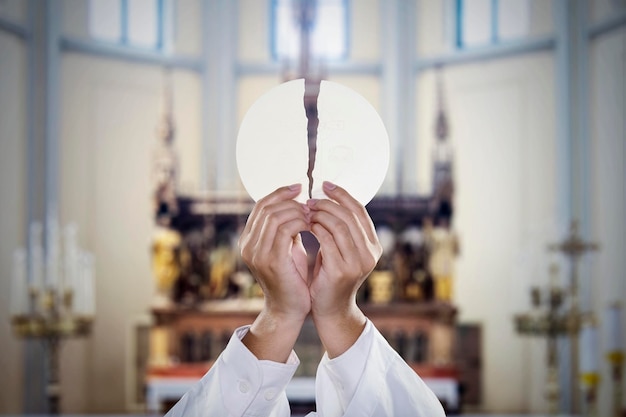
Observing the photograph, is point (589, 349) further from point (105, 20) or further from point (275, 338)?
point (105, 20)

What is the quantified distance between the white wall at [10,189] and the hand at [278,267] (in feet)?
20.4

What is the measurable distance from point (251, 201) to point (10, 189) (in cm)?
213

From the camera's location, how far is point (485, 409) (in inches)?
331

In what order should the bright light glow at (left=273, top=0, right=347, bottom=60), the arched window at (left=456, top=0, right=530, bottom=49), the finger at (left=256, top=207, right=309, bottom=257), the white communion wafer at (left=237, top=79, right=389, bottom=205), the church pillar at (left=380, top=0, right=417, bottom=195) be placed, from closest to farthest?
the finger at (left=256, top=207, right=309, bottom=257) < the white communion wafer at (left=237, top=79, right=389, bottom=205) < the arched window at (left=456, top=0, right=530, bottom=49) < the church pillar at (left=380, top=0, right=417, bottom=195) < the bright light glow at (left=273, top=0, right=347, bottom=60)

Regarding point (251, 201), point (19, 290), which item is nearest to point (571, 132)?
point (251, 201)

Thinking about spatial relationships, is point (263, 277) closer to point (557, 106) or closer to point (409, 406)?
point (409, 406)

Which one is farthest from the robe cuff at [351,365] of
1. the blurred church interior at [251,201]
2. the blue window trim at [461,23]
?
the blue window trim at [461,23]

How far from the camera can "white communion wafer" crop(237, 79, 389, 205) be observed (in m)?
1.37

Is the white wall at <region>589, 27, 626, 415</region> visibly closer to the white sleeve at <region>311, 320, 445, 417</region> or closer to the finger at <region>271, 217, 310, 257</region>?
the white sleeve at <region>311, 320, 445, 417</region>

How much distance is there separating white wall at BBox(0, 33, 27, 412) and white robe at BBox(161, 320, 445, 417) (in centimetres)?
621

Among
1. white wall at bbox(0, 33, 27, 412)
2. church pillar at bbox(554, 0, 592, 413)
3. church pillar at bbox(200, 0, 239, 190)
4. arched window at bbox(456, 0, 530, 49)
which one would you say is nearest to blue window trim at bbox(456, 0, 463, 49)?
arched window at bbox(456, 0, 530, 49)

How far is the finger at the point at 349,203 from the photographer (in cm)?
127

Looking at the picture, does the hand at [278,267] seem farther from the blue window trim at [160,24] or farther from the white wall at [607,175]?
the blue window trim at [160,24]

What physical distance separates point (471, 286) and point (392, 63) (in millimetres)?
2487
